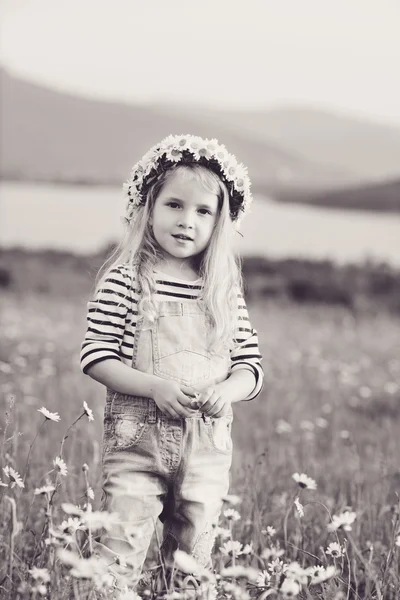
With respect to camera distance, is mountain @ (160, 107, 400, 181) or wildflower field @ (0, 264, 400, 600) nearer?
wildflower field @ (0, 264, 400, 600)

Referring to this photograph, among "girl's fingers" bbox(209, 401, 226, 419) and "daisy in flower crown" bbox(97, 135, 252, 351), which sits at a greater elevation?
"daisy in flower crown" bbox(97, 135, 252, 351)

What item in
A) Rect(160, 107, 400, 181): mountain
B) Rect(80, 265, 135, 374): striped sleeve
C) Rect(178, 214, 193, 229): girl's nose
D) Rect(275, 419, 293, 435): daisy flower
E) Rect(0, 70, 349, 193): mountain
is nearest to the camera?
Rect(80, 265, 135, 374): striped sleeve

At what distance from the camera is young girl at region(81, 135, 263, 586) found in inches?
93.0

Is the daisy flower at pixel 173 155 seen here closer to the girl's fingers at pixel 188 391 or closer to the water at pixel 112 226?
the girl's fingers at pixel 188 391

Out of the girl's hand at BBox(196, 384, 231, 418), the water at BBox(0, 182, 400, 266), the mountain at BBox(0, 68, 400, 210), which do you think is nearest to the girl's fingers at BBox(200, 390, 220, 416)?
the girl's hand at BBox(196, 384, 231, 418)

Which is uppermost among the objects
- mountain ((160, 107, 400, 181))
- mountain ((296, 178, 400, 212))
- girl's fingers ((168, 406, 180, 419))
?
mountain ((160, 107, 400, 181))

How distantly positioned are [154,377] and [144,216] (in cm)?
56

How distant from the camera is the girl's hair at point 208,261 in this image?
8.27 feet

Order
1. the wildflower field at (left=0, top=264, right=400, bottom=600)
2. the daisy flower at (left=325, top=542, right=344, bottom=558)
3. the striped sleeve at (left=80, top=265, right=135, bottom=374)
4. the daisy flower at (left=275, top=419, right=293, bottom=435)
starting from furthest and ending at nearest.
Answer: the daisy flower at (left=275, top=419, right=293, bottom=435) < the striped sleeve at (left=80, top=265, right=135, bottom=374) < the daisy flower at (left=325, top=542, right=344, bottom=558) < the wildflower field at (left=0, top=264, right=400, bottom=600)

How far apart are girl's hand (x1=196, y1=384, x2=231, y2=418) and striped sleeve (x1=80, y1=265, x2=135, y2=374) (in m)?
0.30

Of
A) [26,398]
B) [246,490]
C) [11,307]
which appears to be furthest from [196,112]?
[246,490]

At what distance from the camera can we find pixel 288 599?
1.60m

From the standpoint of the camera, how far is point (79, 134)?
1198cm

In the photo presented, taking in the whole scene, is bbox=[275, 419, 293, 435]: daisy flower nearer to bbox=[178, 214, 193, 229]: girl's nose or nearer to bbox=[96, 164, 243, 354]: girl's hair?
bbox=[96, 164, 243, 354]: girl's hair
